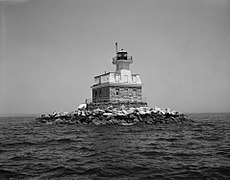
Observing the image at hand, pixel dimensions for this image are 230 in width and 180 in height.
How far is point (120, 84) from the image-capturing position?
33.1m

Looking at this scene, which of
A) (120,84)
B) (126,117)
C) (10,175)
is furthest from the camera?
(120,84)

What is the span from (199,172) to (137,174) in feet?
7.52

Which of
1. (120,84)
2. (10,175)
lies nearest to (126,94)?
(120,84)

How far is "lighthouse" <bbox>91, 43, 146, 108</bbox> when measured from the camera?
32.5 metres

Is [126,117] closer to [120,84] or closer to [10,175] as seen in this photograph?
[120,84]

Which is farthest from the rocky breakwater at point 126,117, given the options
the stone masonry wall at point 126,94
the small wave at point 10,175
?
the small wave at point 10,175

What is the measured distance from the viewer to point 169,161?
9.25m

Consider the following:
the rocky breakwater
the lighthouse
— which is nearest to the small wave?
the rocky breakwater

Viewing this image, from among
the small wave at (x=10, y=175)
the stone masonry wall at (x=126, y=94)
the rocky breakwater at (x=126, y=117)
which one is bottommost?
the small wave at (x=10, y=175)

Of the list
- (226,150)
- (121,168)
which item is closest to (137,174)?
(121,168)

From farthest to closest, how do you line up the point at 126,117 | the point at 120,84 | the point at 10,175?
1. the point at 120,84
2. the point at 126,117
3. the point at 10,175

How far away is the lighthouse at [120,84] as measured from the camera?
32.5m

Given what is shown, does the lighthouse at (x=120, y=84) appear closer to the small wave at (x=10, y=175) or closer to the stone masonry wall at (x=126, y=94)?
the stone masonry wall at (x=126, y=94)

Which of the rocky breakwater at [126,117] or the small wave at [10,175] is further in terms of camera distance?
the rocky breakwater at [126,117]
